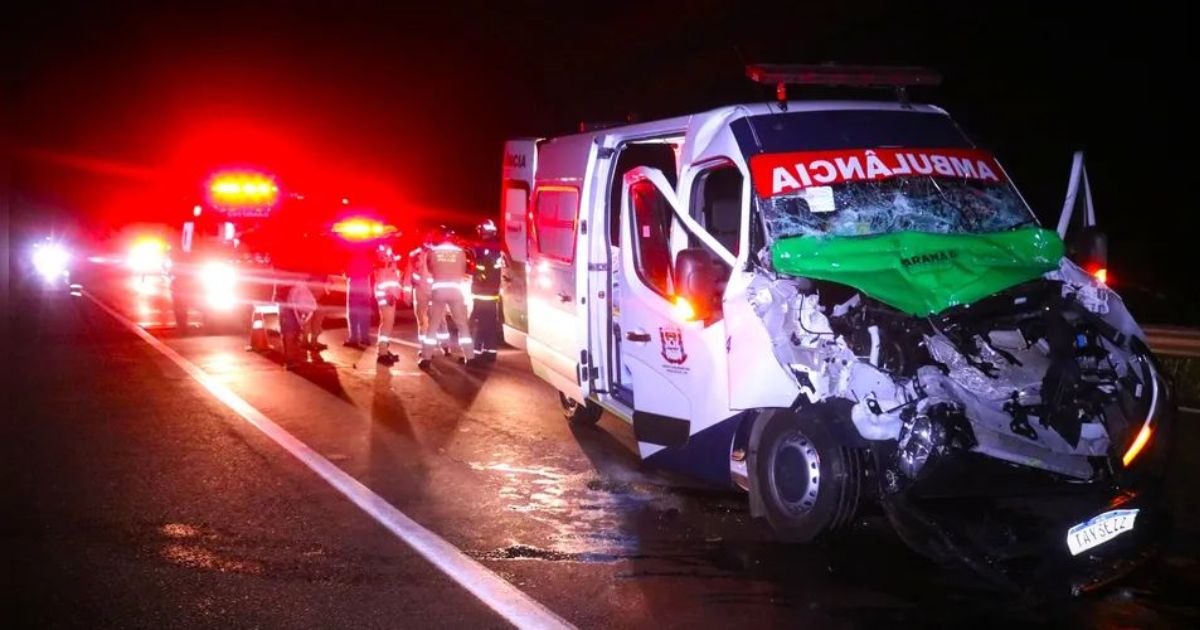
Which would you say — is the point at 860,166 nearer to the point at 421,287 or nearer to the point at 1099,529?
the point at 1099,529

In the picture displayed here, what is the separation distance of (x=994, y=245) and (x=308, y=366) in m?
8.98

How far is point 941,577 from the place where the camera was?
5.81 meters

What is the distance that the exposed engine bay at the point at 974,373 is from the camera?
5.72m

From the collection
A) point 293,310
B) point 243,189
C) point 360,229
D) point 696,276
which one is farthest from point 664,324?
point 243,189

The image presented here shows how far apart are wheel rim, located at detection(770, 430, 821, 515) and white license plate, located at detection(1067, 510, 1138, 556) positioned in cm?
126

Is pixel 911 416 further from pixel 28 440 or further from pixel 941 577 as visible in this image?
pixel 28 440

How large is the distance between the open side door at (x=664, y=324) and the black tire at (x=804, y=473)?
0.39 m

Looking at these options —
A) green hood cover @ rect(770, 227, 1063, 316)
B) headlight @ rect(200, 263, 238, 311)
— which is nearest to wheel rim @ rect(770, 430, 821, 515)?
green hood cover @ rect(770, 227, 1063, 316)

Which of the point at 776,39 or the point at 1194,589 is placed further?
the point at 776,39

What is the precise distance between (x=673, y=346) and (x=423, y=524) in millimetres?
1839

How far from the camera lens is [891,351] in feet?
19.0

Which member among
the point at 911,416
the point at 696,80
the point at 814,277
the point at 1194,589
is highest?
the point at 696,80

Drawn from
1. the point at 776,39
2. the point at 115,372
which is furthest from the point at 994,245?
the point at 776,39

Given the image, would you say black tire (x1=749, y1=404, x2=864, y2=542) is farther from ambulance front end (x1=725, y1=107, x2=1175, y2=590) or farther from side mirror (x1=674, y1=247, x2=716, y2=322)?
side mirror (x1=674, y1=247, x2=716, y2=322)
